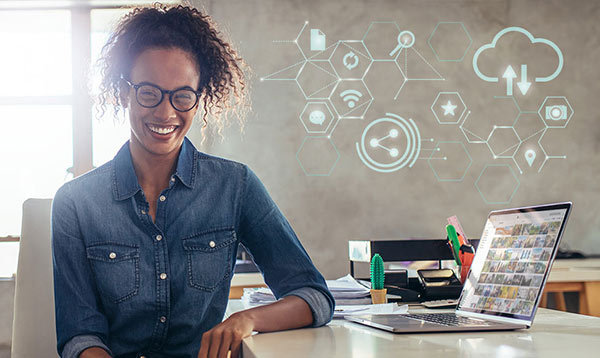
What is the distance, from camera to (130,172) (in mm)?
1247

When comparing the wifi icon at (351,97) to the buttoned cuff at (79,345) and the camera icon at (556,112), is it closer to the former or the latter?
the camera icon at (556,112)

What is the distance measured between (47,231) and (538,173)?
3061 mm

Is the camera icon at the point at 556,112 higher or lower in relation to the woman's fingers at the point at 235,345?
higher

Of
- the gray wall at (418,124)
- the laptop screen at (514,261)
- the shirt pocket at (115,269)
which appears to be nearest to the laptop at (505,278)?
the laptop screen at (514,261)

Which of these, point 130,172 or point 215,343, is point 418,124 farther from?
point 215,343

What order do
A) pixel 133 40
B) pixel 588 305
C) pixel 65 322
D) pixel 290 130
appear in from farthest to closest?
pixel 290 130 → pixel 588 305 → pixel 133 40 → pixel 65 322

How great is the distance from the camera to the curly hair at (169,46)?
127 centimetres

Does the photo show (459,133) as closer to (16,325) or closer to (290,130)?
(290,130)

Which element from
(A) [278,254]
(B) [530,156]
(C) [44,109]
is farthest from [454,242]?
(C) [44,109]

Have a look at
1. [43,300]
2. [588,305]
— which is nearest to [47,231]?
[43,300]

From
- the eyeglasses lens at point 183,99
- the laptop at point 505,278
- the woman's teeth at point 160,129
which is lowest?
the laptop at point 505,278

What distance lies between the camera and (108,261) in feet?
3.87

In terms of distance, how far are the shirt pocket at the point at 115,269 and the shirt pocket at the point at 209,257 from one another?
100mm

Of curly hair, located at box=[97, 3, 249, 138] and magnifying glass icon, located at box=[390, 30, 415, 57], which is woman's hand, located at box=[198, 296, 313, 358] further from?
magnifying glass icon, located at box=[390, 30, 415, 57]
